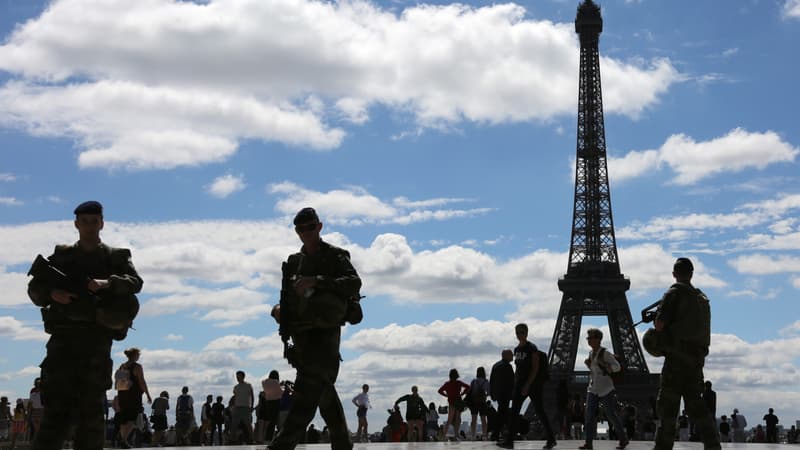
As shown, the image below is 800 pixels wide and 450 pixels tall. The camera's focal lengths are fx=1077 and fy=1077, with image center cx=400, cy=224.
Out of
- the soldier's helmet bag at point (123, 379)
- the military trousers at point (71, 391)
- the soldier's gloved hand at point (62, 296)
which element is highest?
the soldier's gloved hand at point (62, 296)

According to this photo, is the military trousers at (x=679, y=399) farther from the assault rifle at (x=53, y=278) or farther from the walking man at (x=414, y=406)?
the walking man at (x=414, y=406)

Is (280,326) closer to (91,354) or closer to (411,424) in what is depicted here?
(91,354)

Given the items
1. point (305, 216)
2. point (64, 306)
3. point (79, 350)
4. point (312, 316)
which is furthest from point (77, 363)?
point (305, 216)

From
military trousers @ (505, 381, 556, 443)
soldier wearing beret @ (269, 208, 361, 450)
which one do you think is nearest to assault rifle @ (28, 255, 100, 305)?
soldier wearing beret @ (269, 208, 361, 450)

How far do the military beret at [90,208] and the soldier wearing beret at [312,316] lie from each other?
157 centimetres

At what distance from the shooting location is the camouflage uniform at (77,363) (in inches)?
286

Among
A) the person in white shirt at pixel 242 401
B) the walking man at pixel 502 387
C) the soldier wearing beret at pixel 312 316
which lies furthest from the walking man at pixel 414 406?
the soldier wearing beret at pixel 312 316

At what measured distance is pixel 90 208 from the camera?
299 inches

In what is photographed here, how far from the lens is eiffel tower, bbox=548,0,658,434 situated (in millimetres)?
82625

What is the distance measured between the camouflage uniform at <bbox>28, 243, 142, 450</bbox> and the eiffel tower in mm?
73763

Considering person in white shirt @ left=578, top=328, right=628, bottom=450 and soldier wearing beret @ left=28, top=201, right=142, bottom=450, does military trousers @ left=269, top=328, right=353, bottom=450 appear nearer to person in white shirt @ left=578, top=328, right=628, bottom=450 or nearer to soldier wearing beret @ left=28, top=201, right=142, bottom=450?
soldier wearing beret @ left=28, top=201, right=142, bottom=450

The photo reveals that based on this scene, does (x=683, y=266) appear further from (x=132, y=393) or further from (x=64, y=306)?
(x=132, y=393)

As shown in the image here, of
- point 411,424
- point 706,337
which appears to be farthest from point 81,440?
point 411,424

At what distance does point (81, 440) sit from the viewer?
23.9 ft
